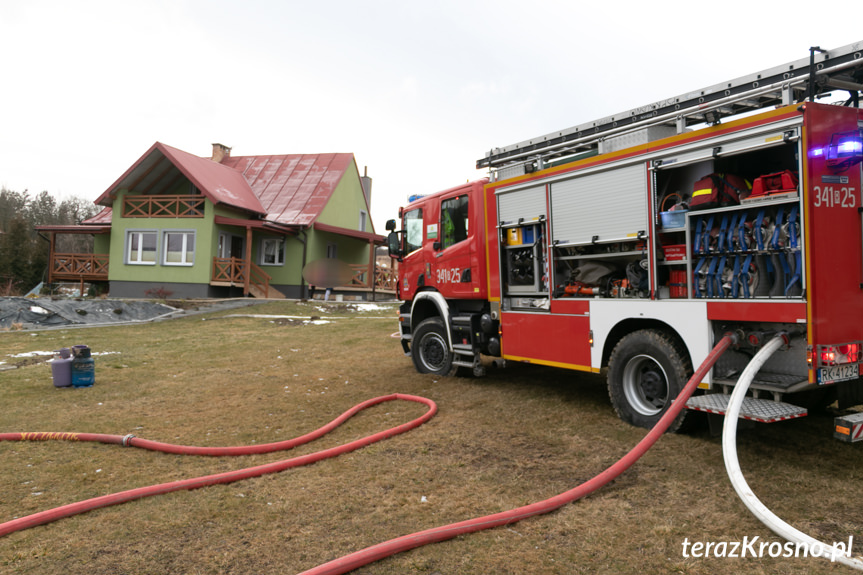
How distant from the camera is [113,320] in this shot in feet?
61.3

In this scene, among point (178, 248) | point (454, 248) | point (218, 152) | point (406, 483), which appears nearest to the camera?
point (406, 483)

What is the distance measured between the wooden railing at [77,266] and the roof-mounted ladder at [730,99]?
24721 mm

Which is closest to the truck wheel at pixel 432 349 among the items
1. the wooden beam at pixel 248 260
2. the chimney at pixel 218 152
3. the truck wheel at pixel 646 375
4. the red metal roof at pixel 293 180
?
the truck wheel at pixel 646 375

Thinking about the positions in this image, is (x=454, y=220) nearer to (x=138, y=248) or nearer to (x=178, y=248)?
(x=178, y=248)

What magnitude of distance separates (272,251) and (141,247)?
5.60 meters

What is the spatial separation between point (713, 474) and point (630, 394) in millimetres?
1441

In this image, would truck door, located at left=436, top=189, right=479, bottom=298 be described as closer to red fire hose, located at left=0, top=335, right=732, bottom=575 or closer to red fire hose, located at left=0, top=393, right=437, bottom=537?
red fire hose, located at left=0, top=393, right=437, bottom=537

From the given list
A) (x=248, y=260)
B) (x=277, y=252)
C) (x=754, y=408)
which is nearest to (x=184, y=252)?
(x=248, y=260)

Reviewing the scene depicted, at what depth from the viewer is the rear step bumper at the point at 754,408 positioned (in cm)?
415

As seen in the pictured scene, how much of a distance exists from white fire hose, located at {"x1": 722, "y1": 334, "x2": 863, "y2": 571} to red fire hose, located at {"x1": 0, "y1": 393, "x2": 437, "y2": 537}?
299 cm

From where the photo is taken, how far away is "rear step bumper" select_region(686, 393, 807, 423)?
13.6 feet

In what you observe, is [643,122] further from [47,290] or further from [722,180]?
[47,290]

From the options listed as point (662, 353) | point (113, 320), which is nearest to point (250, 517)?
point (662, 353)

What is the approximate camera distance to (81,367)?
8.05 meters
